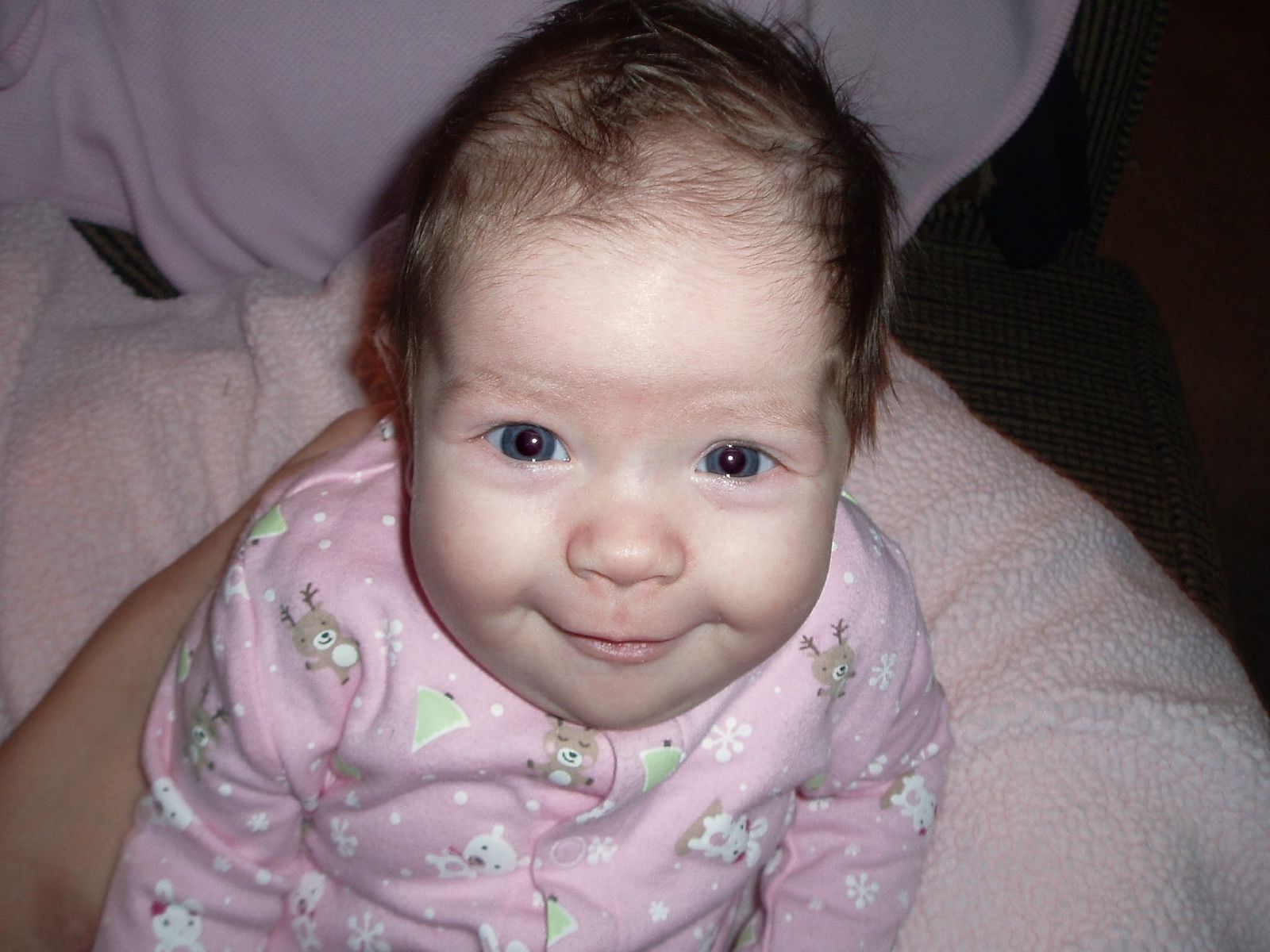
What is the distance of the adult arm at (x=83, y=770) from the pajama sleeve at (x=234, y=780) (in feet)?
0.18

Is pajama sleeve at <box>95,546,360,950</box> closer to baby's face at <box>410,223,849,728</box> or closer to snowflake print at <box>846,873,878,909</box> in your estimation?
baby's face at <box>410,223,849,728</box>

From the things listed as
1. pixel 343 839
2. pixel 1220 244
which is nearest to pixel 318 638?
pixel 343 839

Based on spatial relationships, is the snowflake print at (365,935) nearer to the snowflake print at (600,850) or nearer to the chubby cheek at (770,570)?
the snowflake print at (600,850)

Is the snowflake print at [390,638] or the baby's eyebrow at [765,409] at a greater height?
the baby's eyebrow at [765,409]

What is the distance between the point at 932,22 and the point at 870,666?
31.5 inches

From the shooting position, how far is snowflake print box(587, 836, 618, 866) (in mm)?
894

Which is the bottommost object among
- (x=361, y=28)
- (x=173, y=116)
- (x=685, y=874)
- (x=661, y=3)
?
(x=685, y=874)

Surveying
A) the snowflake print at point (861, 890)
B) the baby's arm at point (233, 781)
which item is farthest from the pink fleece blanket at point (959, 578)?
the baby's arm at point (233, 781)

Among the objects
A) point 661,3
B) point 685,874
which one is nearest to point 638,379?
point 661,3

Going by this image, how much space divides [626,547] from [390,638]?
0.33 m

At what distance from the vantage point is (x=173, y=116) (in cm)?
124

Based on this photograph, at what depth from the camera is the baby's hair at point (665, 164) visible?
688 mm

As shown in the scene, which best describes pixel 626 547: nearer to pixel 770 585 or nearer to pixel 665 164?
pixel 770 585

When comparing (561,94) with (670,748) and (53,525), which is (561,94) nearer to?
(670,748)
